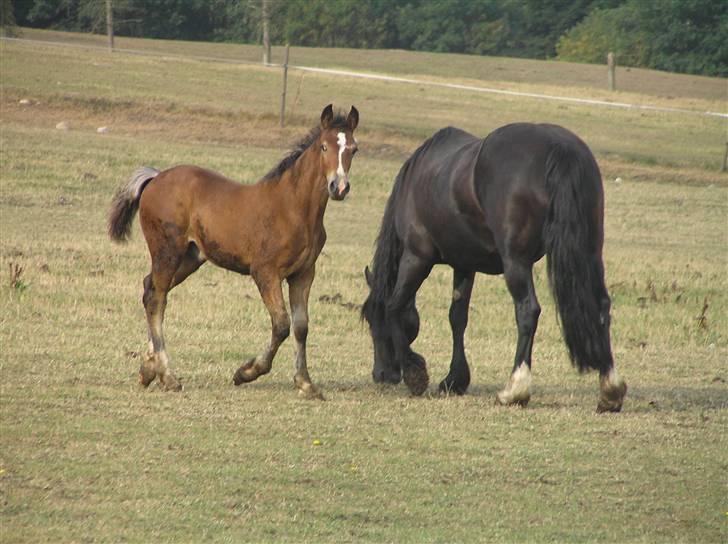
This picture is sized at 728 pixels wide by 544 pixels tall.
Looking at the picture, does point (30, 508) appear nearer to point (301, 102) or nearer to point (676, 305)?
point (676, 305)

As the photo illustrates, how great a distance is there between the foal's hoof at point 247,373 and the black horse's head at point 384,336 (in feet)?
3.44

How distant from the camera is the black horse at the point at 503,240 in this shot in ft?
28.1

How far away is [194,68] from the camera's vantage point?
43.1 m

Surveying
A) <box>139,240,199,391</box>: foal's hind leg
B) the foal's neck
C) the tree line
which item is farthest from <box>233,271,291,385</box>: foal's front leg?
the tree line

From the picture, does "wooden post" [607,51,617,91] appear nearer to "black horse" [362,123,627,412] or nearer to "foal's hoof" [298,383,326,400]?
"black horse" [362,123,627,412]

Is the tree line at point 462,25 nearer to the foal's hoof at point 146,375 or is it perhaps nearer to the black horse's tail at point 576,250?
the foal's hoof at point 146,375

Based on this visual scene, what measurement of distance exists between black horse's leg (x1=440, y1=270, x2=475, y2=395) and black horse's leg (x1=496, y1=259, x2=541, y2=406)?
75 cm

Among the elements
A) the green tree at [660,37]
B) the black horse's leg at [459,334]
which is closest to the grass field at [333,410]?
the black horse's leg at [459,334]

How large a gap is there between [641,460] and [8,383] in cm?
419

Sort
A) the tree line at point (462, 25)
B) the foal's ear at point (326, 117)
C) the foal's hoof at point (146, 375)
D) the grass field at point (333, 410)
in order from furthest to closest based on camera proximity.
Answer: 1. the tree line at point (462, 25)
2. the foal's hoof at point (146, 375)
3. the foal's ear at point (326, 117)
4. the grass field at point (333, 410)

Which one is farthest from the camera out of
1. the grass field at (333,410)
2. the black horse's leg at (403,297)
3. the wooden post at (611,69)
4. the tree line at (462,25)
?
the tree line at (462,25)

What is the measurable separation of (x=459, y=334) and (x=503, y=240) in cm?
125

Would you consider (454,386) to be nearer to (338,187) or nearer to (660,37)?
(338,187)

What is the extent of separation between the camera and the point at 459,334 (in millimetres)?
9852
